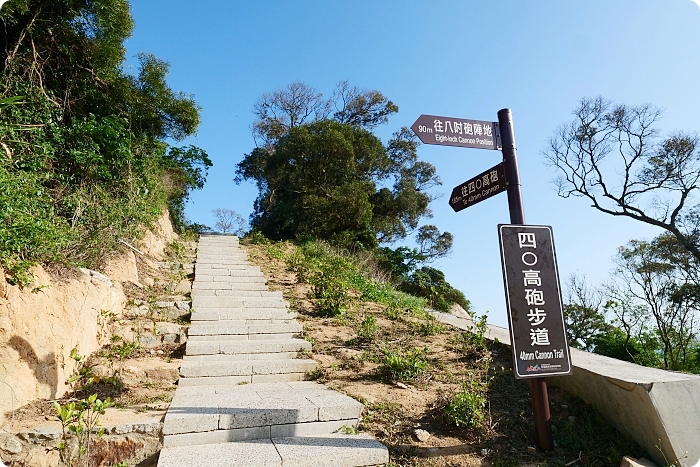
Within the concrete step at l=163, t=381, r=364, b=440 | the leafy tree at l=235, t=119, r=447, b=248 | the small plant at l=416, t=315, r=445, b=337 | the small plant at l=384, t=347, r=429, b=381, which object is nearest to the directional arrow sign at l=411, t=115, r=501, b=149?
the small plant at l=384, t=347, r=429, b=381

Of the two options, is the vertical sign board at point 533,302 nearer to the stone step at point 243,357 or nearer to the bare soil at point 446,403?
the bare soil at point 446,403

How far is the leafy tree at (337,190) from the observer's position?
538 inches

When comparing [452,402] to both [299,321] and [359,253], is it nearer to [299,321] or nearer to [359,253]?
[299,321]

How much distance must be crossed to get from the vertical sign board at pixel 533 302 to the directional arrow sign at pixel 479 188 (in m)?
0.39

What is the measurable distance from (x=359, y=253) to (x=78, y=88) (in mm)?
8405

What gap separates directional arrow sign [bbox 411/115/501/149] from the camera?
3428 millimetres

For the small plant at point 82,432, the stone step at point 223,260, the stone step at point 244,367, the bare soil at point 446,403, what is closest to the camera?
the small plant at point 82,432

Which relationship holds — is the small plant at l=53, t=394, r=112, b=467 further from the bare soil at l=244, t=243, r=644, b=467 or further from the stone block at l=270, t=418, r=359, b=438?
the bare soil at l=244, t=243, r=644, b=467

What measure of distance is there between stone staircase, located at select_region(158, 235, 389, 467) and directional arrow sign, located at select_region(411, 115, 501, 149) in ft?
7.86

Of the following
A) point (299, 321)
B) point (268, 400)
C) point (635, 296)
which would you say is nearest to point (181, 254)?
point (299, 321)

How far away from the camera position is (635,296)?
1362 centimetres

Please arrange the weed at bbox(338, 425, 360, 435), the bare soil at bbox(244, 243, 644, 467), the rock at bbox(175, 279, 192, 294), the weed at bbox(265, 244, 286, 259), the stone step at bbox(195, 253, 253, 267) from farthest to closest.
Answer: the weed at bbox(265, 244, 286, 259), the stone step at bbox(195, 253, 253, 267), the rock at bbox(175, 279, 192, 294), the weed at bbox(338, 425, 360, 435), the bare soil at bbox(244, 243, 644, 467)

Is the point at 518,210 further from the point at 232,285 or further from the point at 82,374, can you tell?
the point at 232,285

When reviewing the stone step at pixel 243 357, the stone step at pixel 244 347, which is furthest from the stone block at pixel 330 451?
the stone step at pixel 244 347
